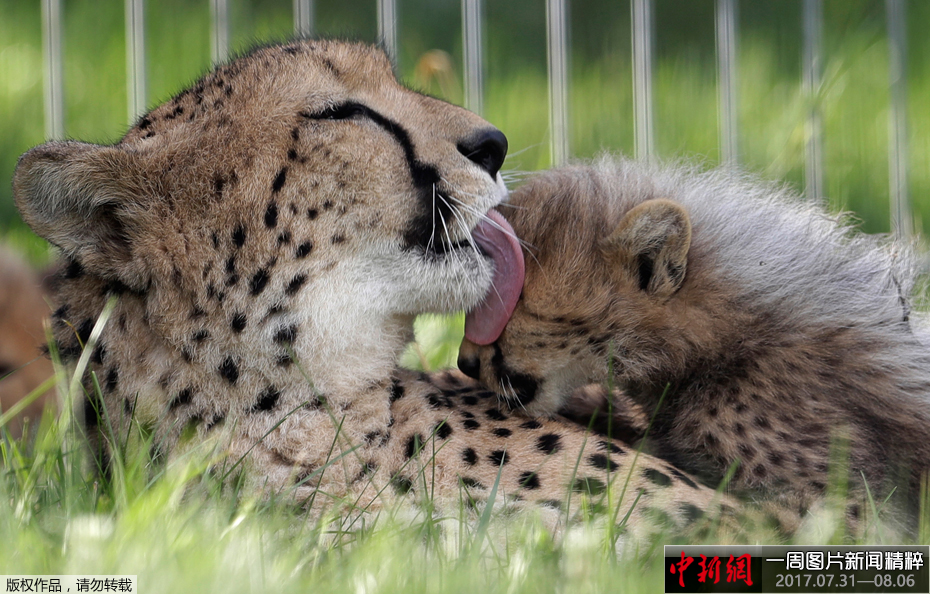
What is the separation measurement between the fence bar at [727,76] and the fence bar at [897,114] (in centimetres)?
57

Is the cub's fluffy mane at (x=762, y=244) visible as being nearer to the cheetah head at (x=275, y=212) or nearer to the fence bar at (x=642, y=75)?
the cheetah head at (x=275, y=212)

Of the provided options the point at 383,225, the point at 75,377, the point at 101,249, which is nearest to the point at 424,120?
the point at 383,225

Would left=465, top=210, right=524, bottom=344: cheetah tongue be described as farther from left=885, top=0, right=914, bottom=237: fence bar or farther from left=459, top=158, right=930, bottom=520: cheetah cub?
left=885, top=0, right=914, bottom=237: fence bar

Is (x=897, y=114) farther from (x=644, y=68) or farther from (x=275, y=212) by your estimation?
(x=275, y=212)

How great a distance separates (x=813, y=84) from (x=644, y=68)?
64cm

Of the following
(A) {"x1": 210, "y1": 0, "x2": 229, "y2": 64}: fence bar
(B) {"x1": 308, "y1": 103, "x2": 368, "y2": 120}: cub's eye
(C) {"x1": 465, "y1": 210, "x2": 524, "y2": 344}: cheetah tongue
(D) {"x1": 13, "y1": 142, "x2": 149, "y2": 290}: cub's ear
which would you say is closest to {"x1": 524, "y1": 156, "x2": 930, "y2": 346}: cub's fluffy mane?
(C) {"x1": 465, "y1": 210, "x2": 524, "y2": 344}: cheetah tongue

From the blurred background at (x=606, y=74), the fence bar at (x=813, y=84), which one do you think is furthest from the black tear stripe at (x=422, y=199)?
the fence bar at (x=813, y=84)

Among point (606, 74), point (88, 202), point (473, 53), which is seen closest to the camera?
point (88, 202)

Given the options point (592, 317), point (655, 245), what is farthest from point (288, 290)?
point (655, 245)

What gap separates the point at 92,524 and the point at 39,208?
0.65 metres

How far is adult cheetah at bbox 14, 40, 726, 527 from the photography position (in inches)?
66.1

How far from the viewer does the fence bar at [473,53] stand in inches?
145

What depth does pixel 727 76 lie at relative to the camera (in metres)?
3.80

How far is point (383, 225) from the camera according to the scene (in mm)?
1763
